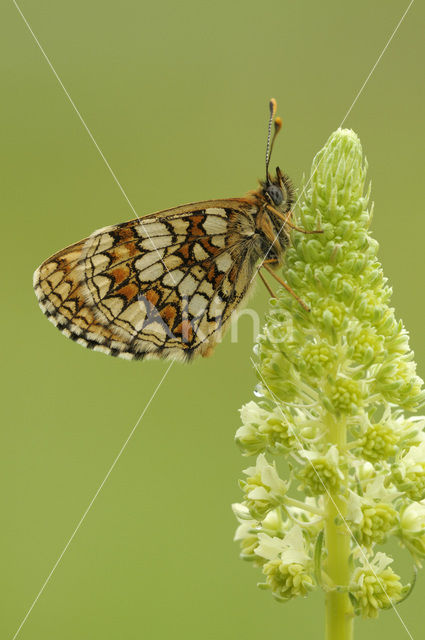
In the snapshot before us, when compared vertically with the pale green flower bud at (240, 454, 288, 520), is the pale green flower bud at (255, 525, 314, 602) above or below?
below

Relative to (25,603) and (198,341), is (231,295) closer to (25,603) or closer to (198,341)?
(198,341)

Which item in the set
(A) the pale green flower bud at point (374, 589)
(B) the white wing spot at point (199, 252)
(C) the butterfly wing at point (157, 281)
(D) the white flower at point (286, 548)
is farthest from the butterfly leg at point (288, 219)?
(A) the pale green flower bud at point (374, 589)

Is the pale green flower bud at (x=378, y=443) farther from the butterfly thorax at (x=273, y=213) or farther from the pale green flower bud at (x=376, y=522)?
the butterfly thorax at (x=273, y=213)

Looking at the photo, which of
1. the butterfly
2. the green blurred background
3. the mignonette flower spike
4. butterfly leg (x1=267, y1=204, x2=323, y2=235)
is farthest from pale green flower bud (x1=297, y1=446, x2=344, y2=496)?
the green blurred background

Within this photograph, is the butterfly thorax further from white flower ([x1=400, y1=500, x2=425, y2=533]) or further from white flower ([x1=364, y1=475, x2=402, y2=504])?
white flower ([x1=400, y1=500, x2=425, y2=533])

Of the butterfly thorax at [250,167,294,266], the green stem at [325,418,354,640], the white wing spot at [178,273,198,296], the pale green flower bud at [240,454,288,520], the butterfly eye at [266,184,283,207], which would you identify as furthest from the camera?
the white wing spot at [178,273,198,296]

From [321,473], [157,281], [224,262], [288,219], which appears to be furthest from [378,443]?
[157,281]

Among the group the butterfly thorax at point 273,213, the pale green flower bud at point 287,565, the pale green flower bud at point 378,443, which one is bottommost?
the pale green flower bud at point 287,565

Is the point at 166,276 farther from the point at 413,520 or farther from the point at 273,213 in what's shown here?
the point at 413,520
